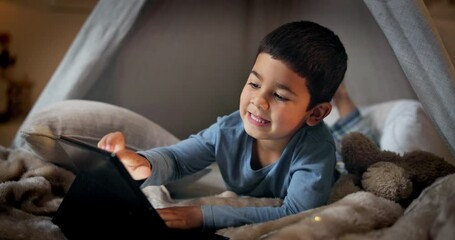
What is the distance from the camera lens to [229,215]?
0.87 metres

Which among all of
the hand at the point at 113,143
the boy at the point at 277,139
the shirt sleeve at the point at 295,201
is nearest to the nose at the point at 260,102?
the boy at the point at 277,139

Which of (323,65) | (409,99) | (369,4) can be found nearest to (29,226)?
(323,65)

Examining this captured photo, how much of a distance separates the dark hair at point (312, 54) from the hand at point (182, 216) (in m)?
0.26

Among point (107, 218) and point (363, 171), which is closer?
point (107, 218)

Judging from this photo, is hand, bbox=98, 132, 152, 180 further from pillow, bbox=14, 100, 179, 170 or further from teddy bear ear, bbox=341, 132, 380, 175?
teddy bear ear, bbox=341, 132, 380, 175

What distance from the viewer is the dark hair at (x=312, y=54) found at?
32.4 inches

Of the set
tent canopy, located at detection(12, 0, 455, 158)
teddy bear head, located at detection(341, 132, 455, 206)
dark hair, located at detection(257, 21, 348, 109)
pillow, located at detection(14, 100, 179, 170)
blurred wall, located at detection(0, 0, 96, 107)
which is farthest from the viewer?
blurred wall, located at detection(0, 0, 96, 107)

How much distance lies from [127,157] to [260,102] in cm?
24

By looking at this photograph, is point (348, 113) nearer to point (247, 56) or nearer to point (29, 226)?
point (247, 56)

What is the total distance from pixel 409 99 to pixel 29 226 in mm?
1093

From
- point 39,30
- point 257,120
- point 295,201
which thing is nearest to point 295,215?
point 295,201

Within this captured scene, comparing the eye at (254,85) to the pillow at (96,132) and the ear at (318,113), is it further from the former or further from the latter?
the pillow at (96,132)

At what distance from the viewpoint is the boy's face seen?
2.70 feet

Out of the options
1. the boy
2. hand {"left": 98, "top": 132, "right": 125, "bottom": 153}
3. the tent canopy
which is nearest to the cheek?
the boy
